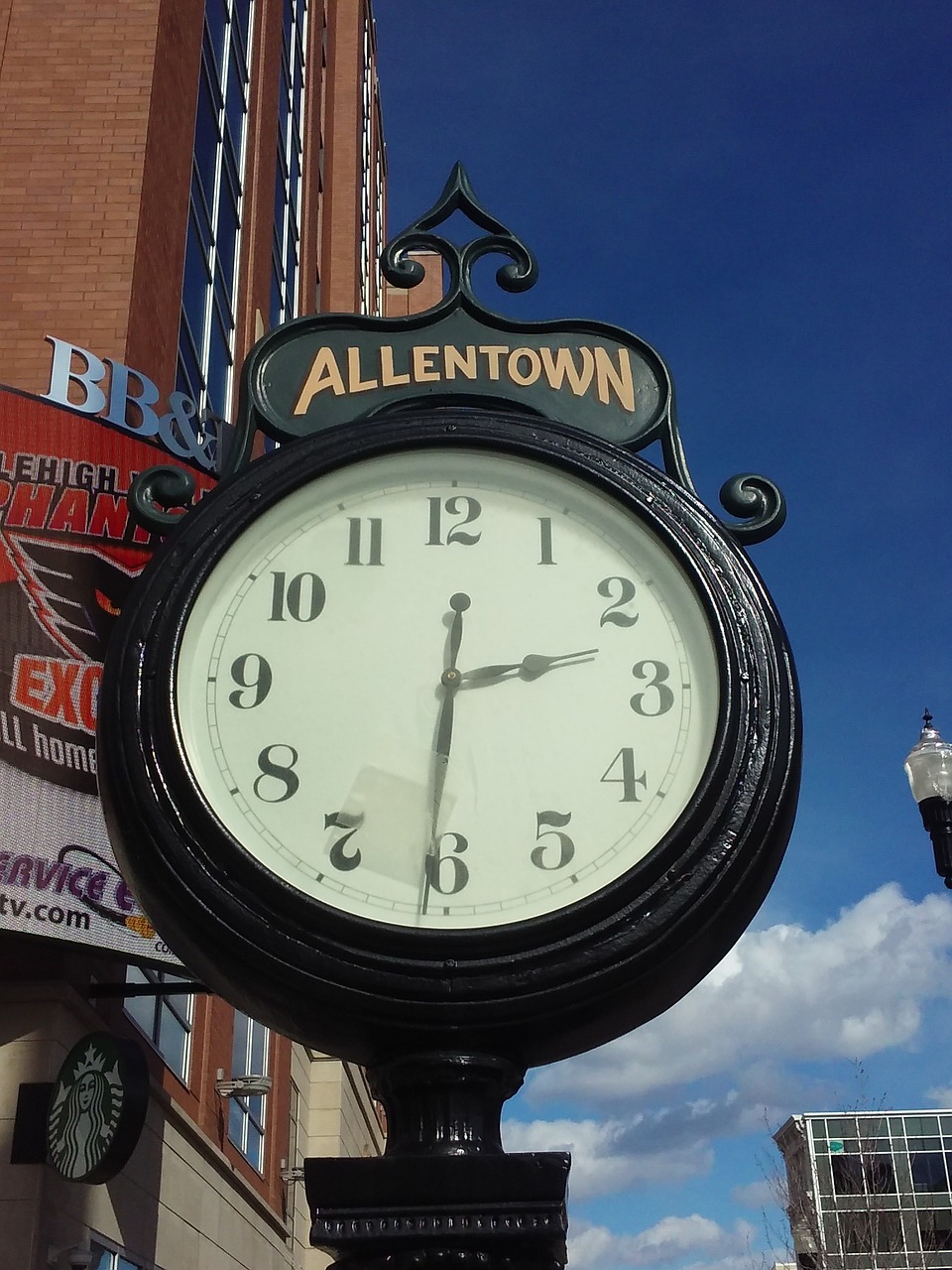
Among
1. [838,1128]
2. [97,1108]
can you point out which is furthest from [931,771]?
[838,1128]

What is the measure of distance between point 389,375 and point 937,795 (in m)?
7.30

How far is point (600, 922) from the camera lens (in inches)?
61.5

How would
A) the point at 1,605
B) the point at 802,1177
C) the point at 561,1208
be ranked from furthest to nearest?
the point at 802,1177 < the point at 1,605 < the point at 561,1208

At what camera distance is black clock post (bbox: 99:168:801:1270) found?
153cm

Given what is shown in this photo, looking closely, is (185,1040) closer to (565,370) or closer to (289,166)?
(565,370)

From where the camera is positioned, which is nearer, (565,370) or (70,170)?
(565,370)

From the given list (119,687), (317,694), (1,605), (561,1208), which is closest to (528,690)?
(317,694)

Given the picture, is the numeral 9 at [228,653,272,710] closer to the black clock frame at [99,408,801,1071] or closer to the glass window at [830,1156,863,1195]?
the black clock frame at [99,408,801,1071]

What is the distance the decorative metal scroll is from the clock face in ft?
0.85

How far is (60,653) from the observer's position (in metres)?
9.36

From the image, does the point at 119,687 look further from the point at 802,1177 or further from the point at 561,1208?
the point at 802,1177

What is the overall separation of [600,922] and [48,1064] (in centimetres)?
877

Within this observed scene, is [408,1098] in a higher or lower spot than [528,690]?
lower

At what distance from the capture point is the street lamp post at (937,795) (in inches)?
337
